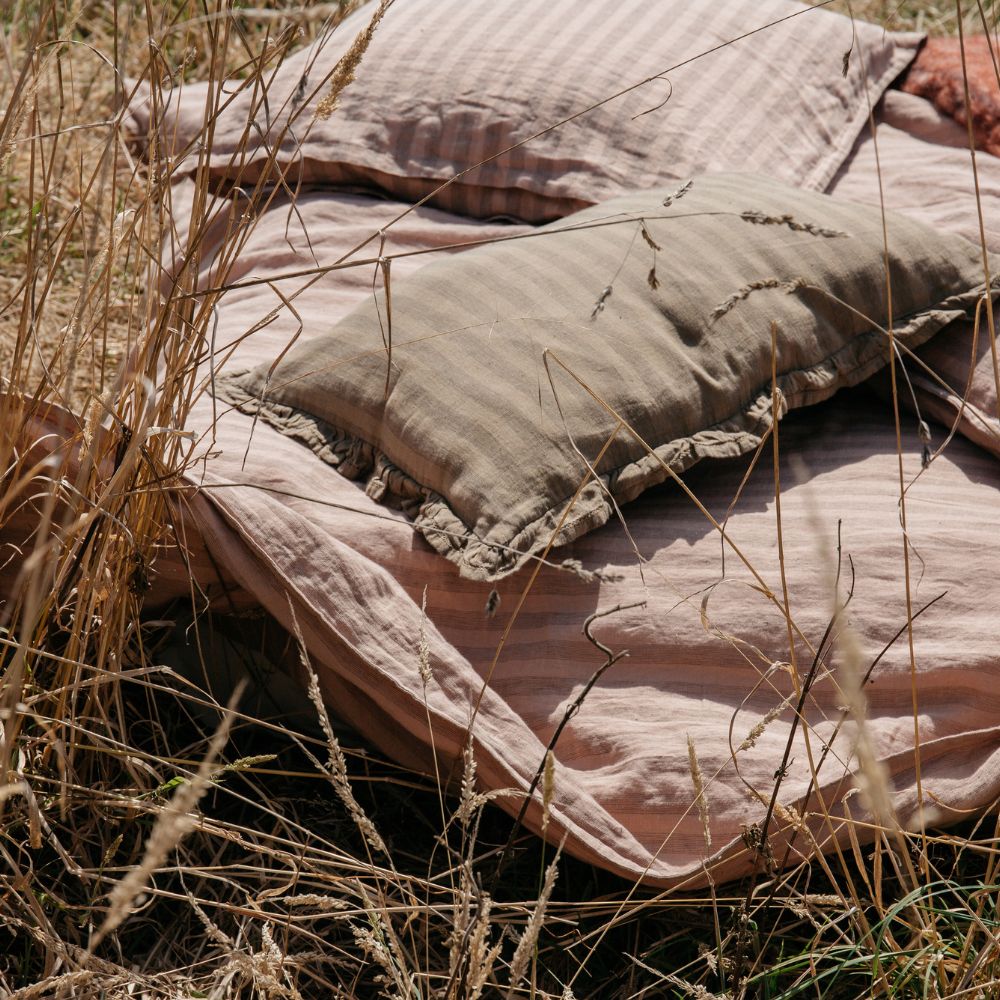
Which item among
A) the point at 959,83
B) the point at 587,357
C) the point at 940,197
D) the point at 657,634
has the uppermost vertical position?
the point at 959,83

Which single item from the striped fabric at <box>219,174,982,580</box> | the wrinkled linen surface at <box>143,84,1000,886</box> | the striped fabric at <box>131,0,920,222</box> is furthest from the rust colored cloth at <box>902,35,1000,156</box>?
the wrinkled linen surface at <box>143,84,1000,886</box>

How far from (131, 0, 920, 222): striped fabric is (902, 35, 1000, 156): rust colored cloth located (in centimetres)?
13

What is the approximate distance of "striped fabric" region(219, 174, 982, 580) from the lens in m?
1.22

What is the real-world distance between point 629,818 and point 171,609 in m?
0.54

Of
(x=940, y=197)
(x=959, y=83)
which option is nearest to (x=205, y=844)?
(x=940, y=197)

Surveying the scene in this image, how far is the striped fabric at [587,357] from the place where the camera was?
3.99ft

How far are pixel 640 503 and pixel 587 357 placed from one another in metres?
0.21

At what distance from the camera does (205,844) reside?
3.53ft

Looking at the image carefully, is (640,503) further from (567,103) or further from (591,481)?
(567,103)

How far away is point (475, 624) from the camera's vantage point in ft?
4.01

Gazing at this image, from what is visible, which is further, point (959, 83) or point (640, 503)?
point (959, 83)

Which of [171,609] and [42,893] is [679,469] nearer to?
[171,609]

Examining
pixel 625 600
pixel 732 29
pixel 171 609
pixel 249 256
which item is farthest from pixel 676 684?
pixel 732 29

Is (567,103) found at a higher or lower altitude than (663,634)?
higher
